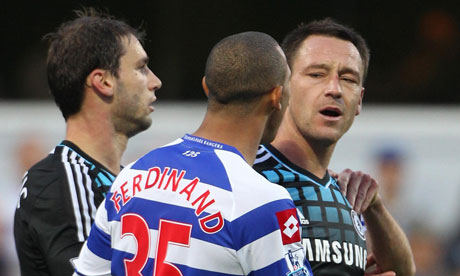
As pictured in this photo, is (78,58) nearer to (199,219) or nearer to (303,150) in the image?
(303,150)

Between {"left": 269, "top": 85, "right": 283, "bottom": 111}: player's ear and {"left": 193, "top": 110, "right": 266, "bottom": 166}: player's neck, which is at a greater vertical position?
{"left": 269, "top": 85, "right": 283, "bottom": 111}: player's ear

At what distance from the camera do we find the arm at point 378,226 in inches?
150

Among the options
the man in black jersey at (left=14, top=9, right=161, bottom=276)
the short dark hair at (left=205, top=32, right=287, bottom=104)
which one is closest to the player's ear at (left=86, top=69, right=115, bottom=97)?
the man in black jersey at (left=14, top=9, right=161, bottom=276)

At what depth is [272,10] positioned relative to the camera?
32.3ft

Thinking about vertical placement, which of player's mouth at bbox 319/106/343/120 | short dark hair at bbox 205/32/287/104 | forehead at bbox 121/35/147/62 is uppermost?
forehead at bbox 121/35/147/62

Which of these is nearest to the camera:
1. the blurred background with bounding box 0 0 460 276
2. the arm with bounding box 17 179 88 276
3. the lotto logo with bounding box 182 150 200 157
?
the lotto logo with bounding box 182 150 200 157

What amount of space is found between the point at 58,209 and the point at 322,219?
106 centimetres

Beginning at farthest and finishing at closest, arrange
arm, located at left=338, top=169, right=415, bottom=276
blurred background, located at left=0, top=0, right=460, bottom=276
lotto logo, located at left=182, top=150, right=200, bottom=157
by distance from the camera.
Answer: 1. blurred background, located at left=0, top=0, right=460, bottom=276
2. arm, located at left=338, top=169, right=415, bottom=276
3. lotto logo, located at left=182, top=150, right=200, bottom=157

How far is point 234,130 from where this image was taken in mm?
2918

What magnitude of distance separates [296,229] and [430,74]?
7.45 m

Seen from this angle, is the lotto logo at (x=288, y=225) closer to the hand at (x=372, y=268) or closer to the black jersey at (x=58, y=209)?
the black jersey at (x=58, y=209)

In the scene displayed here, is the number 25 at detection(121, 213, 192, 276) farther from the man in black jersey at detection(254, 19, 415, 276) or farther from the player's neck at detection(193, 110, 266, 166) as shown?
the man in black jersey at detection(254, 19, 415, 276)

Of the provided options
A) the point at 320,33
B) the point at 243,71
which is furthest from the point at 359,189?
the point at 243,71

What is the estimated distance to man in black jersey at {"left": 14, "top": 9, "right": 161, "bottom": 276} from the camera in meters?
3.60
